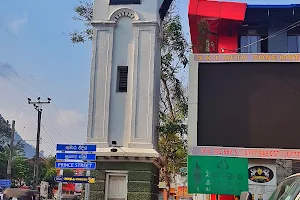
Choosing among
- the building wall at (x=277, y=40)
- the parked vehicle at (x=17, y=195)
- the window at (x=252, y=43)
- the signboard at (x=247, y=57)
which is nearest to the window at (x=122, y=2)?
the signboard at (x=247, y=57)

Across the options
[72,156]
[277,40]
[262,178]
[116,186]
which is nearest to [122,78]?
[116,186]

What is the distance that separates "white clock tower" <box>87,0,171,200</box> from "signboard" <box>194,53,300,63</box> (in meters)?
2.08

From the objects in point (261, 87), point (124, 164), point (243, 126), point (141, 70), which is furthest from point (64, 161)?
point (261, 87)

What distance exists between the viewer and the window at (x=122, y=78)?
1703 cm

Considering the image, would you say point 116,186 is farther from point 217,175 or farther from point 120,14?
point 120,14

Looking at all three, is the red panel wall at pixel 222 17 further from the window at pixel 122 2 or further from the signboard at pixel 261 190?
the signboard at pixel 261 190

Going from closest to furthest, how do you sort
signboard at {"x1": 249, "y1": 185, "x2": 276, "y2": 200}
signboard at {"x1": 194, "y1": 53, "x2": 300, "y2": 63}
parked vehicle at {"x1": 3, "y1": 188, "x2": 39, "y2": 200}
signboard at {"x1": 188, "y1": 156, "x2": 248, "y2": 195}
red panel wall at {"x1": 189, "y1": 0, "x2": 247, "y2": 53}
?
parked vehicle at {"x1": 3, "y1": 188, "x2": 39, "y2": 200} → signboard at {"x1": 249, "y1": 185, "x2": 276, "y2": 200} → signboard at {"x1": 188, "y1": 156, "x2": 248, "y2": 195} → signboard at {"x1": 194, "y1": 53, "x2": 300, "y2": 63} → red panel wall at {"x1": 189, "y1": 0, "x2": 247, "y2": 53}

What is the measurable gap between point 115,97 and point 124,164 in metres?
2.75

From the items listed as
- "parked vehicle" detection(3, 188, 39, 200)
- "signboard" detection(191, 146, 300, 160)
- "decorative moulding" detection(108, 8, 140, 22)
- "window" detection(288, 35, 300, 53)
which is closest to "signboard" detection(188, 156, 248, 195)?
"signboard" detection(191, 146, 300, 160)

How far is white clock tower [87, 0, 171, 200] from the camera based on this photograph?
15742 millimetres

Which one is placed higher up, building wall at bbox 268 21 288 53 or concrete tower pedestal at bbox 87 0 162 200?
building wall at bbox 268 21 288 53

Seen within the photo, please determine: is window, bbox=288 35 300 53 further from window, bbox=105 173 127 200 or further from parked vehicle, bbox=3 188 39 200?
parked vehicle, bbox=3 188 39 200

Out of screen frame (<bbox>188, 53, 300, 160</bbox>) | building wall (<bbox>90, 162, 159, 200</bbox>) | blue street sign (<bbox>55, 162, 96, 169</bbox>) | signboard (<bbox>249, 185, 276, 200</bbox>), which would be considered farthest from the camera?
screen frame (<bbox>188, 53, 300, 160</bbox>)

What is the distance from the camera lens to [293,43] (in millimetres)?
19250
